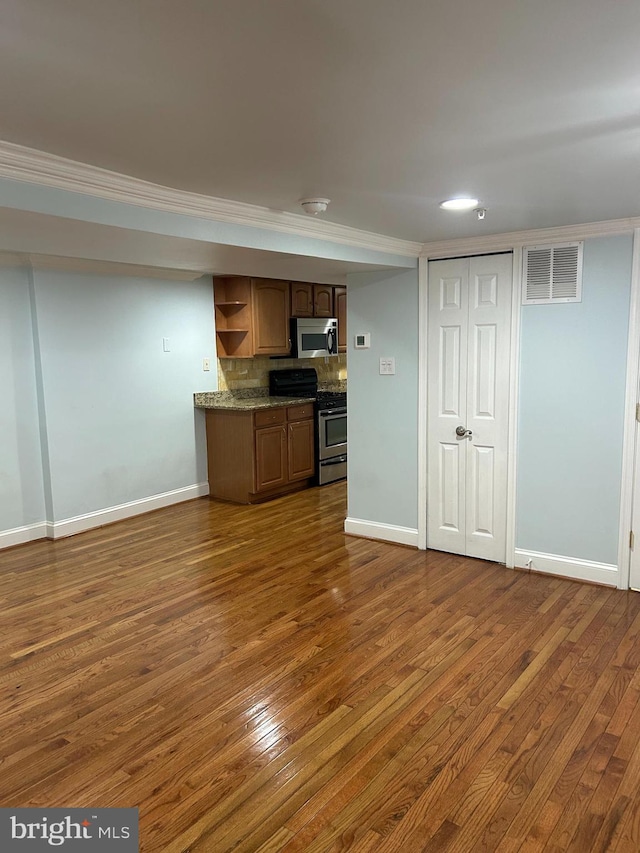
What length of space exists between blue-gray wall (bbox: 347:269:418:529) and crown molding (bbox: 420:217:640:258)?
10.8 inches

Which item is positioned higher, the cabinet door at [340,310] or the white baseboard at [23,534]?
the cabinet door at [340,310]

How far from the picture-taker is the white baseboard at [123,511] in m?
4.98

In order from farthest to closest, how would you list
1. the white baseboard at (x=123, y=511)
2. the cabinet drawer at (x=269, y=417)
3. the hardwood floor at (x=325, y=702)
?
1. the cabinet drawer at (x=269, y=417)
2. the white baseboard at (x=123, y=511)
3. the hardwood floor at (x=325, y=702)

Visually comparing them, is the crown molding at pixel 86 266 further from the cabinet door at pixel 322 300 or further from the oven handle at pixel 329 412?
the oven handle at pixel 329 412

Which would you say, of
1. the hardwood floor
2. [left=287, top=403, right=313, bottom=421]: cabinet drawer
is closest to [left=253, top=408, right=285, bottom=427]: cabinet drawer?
[left=287, top=403, right=313, bottom=421]: cabinet drawer

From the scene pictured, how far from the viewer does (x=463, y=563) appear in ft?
14.1

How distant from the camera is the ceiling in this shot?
1.31 metres

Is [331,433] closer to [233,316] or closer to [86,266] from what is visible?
[233,316]

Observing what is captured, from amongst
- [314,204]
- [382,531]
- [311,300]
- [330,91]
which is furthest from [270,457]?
[330,91]

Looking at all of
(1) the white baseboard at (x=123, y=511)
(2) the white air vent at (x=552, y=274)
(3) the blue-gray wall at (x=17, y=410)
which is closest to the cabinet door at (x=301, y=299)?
(1) the white baseboard at (x=123, y=511)

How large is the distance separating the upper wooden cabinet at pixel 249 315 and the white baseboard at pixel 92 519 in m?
1.44

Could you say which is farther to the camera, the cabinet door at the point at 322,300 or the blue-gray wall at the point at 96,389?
the cabinet door at the point at 322,300

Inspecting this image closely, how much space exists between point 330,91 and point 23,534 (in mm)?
4257

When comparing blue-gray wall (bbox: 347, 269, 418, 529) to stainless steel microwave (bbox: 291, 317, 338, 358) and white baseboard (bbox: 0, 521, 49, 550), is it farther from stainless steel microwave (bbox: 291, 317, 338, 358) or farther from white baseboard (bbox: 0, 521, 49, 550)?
white baseboard (bbox: 0, 521, 49, 550)
